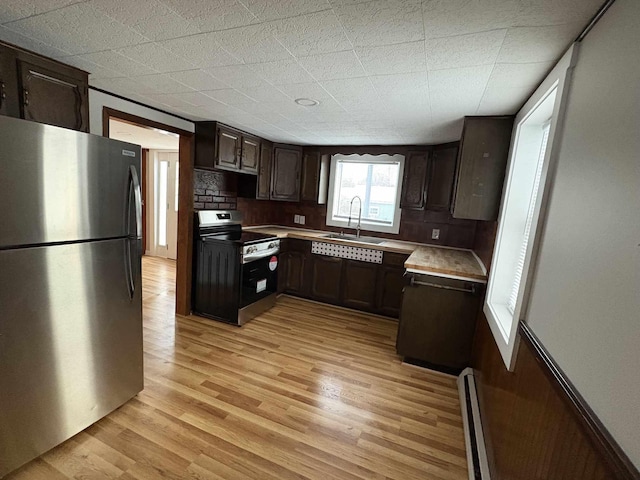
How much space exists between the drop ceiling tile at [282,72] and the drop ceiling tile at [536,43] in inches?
39.3

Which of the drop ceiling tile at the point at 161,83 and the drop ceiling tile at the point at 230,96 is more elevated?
the drop ceiling tile at the point at 230,96

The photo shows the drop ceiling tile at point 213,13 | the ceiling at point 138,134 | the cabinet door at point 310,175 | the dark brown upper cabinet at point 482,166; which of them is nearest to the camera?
the drop ceiling tile at point 213,13

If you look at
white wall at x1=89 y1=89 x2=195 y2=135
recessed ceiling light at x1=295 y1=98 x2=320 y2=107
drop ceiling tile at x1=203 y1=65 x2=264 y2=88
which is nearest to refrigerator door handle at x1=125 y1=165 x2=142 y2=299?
drop ceiling tile at x1=203 y1=65 x2=264 y2=88

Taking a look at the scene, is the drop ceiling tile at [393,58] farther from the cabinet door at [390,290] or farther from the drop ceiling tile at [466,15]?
the cabinet door at [390,290]

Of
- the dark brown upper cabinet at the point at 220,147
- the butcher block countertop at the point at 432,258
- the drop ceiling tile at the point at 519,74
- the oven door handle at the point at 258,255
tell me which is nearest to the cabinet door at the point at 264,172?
the dark brown upper cabinet at the point at 220,147

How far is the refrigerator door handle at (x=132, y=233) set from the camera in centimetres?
173

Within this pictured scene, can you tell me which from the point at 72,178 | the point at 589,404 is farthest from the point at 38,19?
the point at 589,404

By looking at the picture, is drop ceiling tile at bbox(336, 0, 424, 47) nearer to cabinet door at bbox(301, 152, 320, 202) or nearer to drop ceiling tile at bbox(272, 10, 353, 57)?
drop ceiling tile at bbox(272, 10, 353, 57)

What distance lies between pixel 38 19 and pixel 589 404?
2462 mm

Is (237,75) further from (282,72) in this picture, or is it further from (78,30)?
(78,30)

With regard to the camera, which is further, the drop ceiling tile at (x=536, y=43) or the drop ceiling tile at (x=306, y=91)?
the drop ceiling tile at (x=306, y=91)

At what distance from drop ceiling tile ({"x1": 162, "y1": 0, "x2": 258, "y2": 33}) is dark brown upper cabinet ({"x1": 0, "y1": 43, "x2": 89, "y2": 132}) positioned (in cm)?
110

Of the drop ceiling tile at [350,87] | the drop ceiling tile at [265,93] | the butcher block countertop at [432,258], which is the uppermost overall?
the drop ceiling tile at [350,87]

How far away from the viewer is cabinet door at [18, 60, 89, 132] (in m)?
1.60
